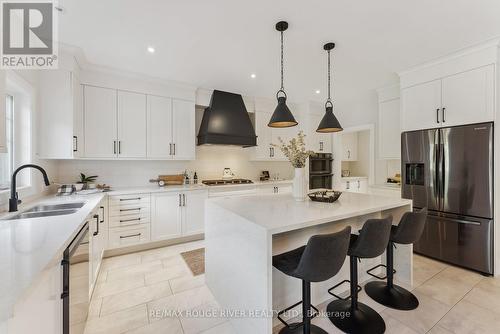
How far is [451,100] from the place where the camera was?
2.75m

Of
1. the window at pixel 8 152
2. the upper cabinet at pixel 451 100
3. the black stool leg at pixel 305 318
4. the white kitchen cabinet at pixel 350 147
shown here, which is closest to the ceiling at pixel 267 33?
the upper cabinet at pixel 451 100

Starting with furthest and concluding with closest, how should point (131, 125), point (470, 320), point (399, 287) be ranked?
point (131, 125), point (399, 287), point (470, 320)

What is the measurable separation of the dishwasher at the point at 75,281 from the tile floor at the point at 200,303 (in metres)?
0.40

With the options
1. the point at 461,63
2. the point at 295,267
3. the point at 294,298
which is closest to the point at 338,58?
the point at 461,63

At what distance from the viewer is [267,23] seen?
6.96ft

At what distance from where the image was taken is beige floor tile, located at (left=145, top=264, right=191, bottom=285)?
98.4 inches

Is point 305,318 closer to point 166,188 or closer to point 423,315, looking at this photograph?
point 423,315

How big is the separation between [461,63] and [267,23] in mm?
2473

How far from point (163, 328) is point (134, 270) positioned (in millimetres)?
1181

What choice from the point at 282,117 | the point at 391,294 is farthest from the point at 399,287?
the point at 282,117

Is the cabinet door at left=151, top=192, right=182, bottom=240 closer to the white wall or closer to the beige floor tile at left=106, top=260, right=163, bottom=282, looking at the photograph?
the beige floor tile at left=106, top=260, right=163, bottom=282

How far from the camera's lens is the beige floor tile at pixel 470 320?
1.71 metres

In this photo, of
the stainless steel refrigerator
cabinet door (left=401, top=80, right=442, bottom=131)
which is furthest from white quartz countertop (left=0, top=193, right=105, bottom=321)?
cabinet door (left=401, top=80, right=442, bottom=131)

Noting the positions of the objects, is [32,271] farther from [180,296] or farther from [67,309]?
[180,296]
